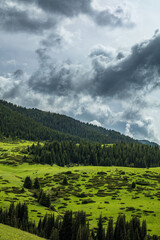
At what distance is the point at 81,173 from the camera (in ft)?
463

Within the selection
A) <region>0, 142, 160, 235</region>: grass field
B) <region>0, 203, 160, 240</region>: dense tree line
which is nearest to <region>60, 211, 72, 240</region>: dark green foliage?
<region>0, 203, 160, 240</region>: dense tree line

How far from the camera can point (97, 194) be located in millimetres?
100562

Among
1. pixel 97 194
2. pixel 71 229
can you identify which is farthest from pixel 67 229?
pixel 97 194

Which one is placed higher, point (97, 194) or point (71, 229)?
point (97, 194)

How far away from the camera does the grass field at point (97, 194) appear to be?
2872 inches

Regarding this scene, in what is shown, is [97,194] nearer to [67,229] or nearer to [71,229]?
[71,229]

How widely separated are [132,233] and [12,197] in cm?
4633

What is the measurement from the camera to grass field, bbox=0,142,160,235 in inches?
2872

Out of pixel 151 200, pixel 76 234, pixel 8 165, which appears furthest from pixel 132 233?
pixel 8 165

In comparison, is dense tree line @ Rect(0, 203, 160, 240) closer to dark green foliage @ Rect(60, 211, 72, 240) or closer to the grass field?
dark green foliage @ Rect(60, 211, 72, 240)

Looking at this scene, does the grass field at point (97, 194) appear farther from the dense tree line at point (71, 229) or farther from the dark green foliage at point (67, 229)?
the dark green foliage at point (67, 229)

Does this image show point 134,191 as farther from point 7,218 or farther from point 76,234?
point 7,218

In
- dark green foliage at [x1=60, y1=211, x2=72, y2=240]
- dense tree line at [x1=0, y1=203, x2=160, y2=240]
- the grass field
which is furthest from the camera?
the grass field

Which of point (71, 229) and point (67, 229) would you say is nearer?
point (67, 229)
